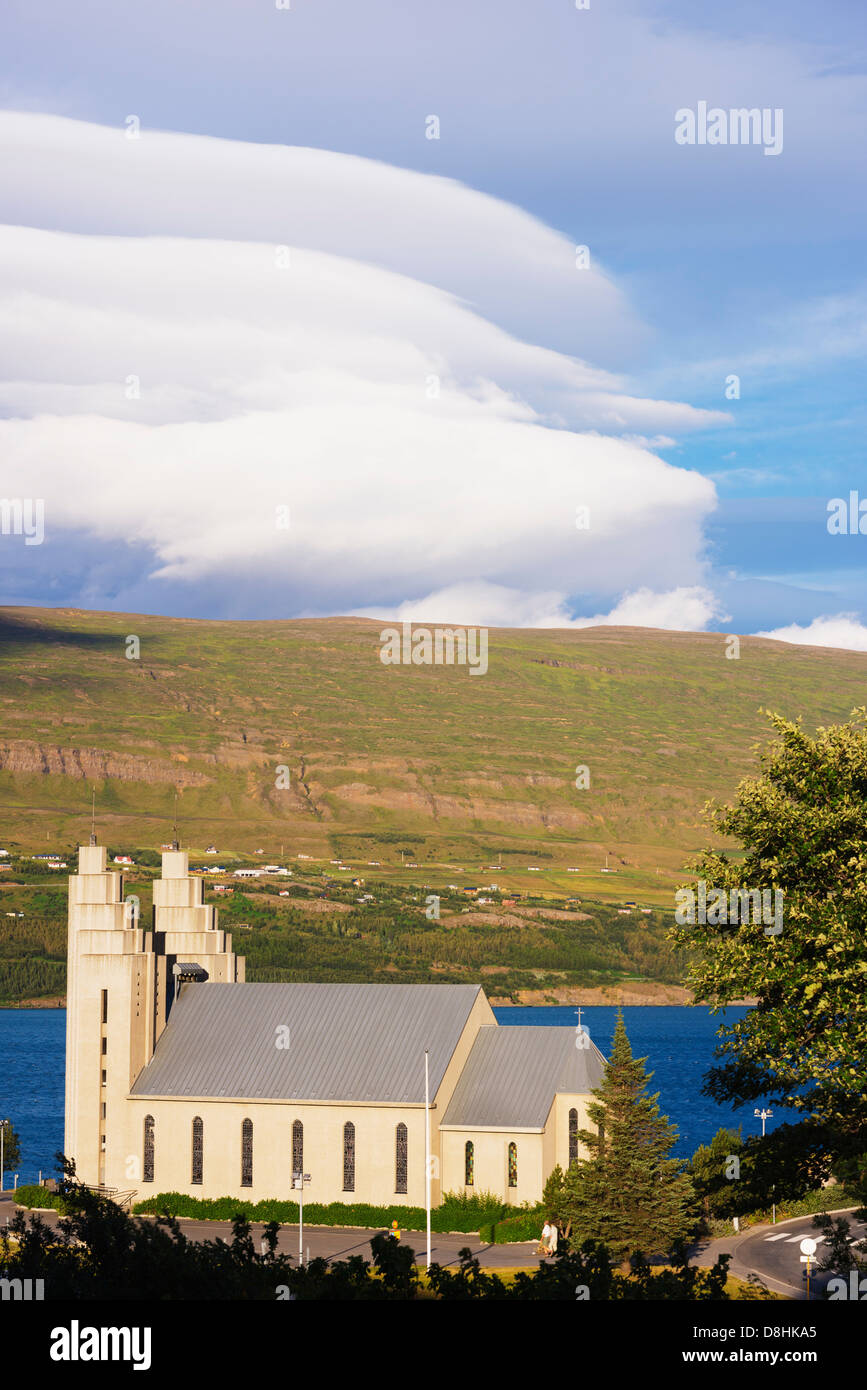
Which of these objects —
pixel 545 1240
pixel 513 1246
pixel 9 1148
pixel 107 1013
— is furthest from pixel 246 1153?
pixel 9 1148

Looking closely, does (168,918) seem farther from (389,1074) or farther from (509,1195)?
(509,1195)

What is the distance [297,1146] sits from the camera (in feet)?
274

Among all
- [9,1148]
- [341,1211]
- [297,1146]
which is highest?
[297,1146]

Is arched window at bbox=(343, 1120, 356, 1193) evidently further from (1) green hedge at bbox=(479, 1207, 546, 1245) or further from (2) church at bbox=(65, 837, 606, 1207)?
(1) green hedge at bbox=(479, 1207, 546, 1245)

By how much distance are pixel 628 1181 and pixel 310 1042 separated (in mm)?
27793

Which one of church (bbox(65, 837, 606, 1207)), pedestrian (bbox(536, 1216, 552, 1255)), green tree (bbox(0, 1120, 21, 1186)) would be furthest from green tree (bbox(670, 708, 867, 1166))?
green tree (bbox(0, 1120, 21, 1186))

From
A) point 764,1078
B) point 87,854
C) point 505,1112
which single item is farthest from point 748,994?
point 87,854

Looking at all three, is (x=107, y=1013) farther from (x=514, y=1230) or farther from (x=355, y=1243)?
(x=514, y=1230)

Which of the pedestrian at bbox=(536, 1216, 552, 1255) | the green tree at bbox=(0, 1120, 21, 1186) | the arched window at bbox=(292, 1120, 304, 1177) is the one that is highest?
the arched window at bbox=(292, 1120, 304, 1177)

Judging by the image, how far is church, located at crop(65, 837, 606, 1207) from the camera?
80.9 meters

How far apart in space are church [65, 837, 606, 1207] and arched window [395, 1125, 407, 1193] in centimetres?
8

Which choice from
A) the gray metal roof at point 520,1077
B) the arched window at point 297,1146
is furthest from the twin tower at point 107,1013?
the gray metal roof at point 520,1077

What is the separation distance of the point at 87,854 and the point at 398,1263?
7708 cm

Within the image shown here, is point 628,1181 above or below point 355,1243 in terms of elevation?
above
